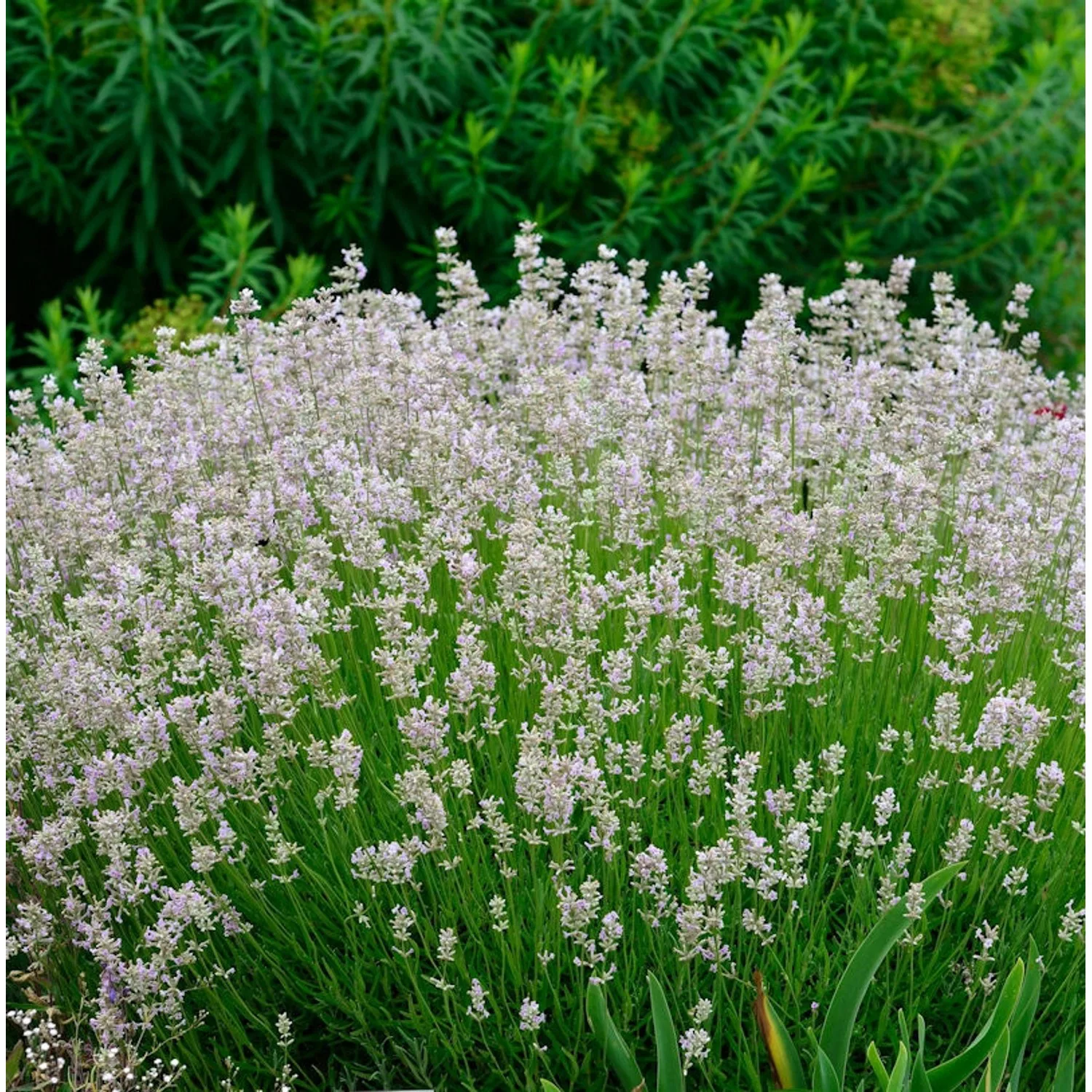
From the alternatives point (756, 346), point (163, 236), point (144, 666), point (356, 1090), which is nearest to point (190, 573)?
point (144, 666)

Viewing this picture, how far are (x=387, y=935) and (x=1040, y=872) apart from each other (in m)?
1.30

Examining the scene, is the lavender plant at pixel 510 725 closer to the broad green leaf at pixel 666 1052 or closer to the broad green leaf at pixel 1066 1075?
the broad green leaf at pixel 666 1052

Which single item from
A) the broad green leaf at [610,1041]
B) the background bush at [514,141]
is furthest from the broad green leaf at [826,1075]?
the background bush at [514,141]

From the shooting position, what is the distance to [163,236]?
6.79m

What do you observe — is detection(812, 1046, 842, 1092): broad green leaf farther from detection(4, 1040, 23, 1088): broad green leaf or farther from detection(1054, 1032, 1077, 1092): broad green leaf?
detection(4, 1040, 23, 1088): broad green leaf

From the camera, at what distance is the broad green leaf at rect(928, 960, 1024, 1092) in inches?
89.0

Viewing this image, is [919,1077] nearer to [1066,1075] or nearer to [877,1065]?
[877,1065]

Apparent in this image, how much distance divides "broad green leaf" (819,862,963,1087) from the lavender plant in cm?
4

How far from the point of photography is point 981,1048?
2.28 m

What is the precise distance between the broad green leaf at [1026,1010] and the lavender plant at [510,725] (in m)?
0.11

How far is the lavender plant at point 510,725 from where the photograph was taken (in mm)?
2480

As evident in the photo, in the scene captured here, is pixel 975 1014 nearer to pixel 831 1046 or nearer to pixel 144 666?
pixel 831 1046

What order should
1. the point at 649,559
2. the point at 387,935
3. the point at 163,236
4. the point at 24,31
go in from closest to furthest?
the point at 387,935
the point at 649,559
the point at 24,31
the point at 163,236

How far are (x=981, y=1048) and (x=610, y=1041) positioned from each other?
621 millimetres
